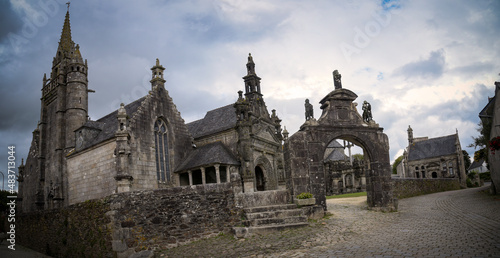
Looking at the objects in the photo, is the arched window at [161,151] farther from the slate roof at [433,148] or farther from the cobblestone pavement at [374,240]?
the slate roof at [433,148]

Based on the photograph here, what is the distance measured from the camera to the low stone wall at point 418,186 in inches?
985

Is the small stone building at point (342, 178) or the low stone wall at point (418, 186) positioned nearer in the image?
the low stone wall at point (418, 186)

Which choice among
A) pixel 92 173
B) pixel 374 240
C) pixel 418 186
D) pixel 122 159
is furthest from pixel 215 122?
pixel 374 240

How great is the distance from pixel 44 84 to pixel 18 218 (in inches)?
716

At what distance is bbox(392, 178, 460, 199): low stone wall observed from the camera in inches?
985

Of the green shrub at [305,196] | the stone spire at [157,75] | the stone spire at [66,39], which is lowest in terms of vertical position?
the green shrub at [305,196]

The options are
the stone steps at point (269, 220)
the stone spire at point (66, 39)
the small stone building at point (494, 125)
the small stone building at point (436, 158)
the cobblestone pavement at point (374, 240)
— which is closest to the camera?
the cobblestone pavement at point (374, 240)

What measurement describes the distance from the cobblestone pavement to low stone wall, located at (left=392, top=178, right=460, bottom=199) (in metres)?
9.55

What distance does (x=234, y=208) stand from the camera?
11781 mm

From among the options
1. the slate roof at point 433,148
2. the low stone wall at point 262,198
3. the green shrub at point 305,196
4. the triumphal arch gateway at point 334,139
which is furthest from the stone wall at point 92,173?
the slate roof at point 433,148

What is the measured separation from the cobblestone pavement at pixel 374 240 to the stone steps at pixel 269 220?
357mm

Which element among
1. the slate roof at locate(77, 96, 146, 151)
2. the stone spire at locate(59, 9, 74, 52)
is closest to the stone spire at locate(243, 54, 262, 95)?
the slate roof at locate(77, 96, 146, 151)

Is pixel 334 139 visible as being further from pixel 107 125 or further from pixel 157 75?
pixel 107 125

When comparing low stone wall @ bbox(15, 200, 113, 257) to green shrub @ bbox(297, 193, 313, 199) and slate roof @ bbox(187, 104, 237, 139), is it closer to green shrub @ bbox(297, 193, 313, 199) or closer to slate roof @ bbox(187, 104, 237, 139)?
green shrub @ bbox(297, 193, 313, 199)
